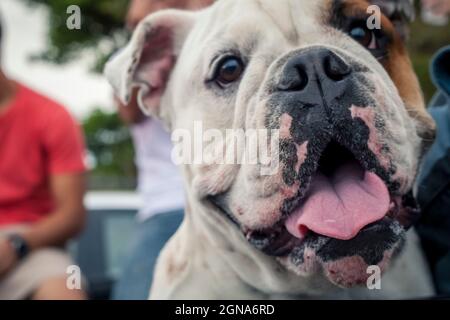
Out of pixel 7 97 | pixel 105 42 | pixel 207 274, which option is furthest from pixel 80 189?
pixel 207 274

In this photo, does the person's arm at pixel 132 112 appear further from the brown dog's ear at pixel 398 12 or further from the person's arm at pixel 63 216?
the brown dog's ear at pixel 398 12

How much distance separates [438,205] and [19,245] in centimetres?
131

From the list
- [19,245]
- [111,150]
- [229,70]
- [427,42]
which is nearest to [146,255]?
[19,245]

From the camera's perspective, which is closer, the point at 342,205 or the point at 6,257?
the point at 342,205

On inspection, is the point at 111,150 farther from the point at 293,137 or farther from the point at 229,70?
the point at 293,137

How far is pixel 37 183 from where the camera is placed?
7.35ft

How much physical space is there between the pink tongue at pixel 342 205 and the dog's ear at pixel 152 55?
1.83 ft

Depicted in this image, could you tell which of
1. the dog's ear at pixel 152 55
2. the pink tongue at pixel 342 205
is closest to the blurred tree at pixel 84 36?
the dog's ear at pixel 152 55

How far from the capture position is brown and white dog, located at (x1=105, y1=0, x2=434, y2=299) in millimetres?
1100

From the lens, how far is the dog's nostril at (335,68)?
1103 millimetres

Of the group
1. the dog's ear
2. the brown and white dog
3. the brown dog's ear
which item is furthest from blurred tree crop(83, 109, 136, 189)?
the brown dog's ear

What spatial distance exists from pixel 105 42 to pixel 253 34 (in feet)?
4.10
